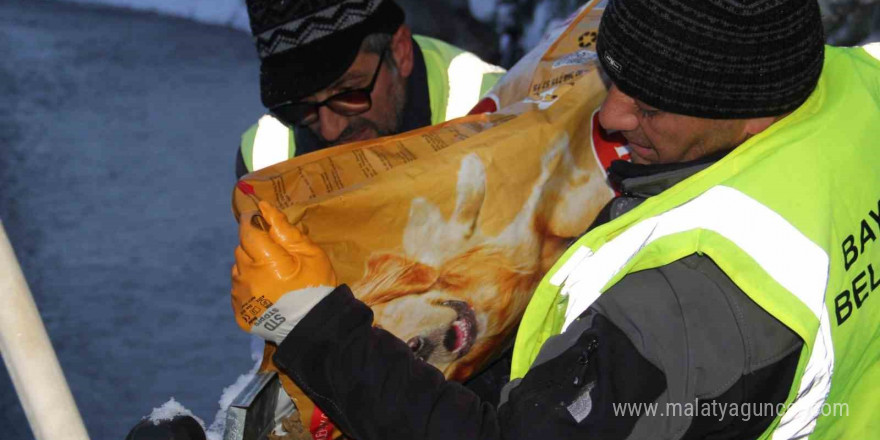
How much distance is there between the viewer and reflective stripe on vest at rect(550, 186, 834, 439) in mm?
1305

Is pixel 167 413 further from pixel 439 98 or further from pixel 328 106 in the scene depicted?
pixel 439 98

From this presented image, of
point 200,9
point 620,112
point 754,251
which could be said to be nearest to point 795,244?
point 754,251

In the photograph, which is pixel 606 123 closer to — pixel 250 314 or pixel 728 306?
pixel 728 306

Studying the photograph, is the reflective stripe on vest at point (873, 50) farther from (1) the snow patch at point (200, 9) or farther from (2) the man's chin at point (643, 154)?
(1) the snow patch at point (200, 9)

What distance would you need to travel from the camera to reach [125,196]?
506cm

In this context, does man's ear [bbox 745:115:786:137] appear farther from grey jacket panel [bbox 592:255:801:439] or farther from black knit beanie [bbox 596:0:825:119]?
grey jacket panel [bbox 592:255:801:439]

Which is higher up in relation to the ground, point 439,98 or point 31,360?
point 31,360

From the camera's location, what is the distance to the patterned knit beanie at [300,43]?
85.0 inches

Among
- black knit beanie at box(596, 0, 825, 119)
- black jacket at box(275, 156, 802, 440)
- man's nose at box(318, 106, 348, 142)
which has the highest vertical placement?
black knit beanie at box(596, 0, 825, 119)

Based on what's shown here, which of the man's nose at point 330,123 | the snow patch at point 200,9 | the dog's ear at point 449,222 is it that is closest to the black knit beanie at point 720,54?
the dog's ear at point 449,222

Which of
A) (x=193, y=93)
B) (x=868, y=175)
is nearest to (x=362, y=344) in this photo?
(x=868, y=175)

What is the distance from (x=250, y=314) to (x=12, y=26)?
6744 mm

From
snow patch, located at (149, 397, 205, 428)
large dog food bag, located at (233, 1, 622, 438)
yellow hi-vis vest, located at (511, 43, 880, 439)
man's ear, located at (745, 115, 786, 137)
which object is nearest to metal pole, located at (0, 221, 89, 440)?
snow patch, located at (149, 397, 205, 428)

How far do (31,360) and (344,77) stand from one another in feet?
3.96
